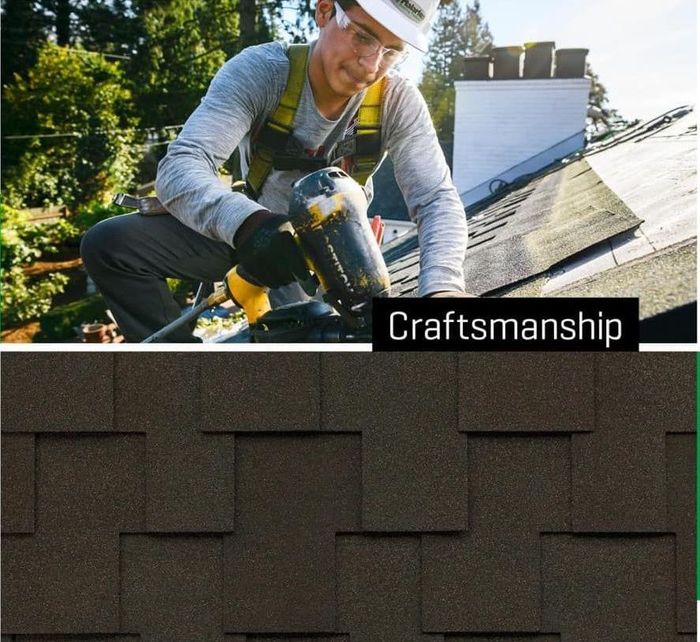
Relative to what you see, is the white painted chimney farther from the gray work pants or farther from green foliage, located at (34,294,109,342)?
green foliage, located at (34,294,109,342)

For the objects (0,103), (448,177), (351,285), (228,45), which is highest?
(228,45)

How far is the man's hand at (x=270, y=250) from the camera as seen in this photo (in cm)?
143

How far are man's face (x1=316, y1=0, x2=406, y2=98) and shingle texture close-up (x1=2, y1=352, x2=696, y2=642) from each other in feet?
1.79

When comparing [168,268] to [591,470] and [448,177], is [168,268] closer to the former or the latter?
[448,177]

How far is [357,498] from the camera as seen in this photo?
1.41m

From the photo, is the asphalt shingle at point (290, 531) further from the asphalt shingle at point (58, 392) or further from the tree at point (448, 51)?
the tree at point (448, 51)

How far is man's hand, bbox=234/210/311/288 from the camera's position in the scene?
143 cm

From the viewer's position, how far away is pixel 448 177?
5.04ft

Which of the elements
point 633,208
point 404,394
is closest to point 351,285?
point 404,394

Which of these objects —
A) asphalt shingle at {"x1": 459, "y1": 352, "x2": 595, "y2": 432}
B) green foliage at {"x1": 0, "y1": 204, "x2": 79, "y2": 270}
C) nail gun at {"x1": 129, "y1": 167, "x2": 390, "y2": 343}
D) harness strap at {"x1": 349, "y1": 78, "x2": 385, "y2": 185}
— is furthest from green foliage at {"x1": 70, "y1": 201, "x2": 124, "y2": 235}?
asphalt shingle at {"x1": 459, "y1": 352, "x2": 595, "y2": 432}

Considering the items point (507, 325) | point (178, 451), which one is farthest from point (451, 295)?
point (178, 451)

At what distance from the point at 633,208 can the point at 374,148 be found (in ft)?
1.74

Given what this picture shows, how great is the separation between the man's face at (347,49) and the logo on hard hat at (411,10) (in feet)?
0.16

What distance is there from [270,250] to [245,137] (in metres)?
0.23
